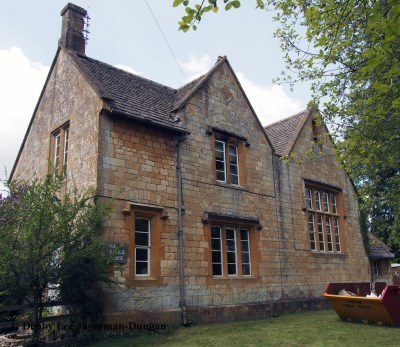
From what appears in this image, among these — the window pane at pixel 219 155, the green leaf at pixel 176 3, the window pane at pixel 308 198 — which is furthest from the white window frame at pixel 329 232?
the green leaf at pixel 176 3

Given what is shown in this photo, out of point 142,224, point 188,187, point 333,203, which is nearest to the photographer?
point 142,224

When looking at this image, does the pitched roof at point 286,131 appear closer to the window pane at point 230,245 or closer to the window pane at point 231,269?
the window pane at point 230,245

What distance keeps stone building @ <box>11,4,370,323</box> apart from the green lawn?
36.5 inches

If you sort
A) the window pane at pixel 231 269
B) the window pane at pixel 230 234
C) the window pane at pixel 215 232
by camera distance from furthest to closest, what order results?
the window pane at pixel 230 234 → the window pane at pixel 231 269 → the window pane at pixel 215 232

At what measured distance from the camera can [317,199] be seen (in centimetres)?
1908

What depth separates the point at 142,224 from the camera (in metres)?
12.3

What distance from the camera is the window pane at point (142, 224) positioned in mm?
12164

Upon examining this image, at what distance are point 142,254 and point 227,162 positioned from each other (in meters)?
5.00

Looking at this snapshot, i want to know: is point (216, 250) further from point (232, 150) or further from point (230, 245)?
point (232, 150)

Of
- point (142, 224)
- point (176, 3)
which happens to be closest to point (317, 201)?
point (142, 224)

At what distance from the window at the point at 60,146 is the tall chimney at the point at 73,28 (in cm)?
314

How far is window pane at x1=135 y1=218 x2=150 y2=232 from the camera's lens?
39.9 feet

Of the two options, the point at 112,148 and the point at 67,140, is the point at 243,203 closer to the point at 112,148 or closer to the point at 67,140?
the point at 112,148

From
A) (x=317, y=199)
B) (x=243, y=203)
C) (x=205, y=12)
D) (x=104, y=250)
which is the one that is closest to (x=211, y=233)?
(x=243, y=203)
